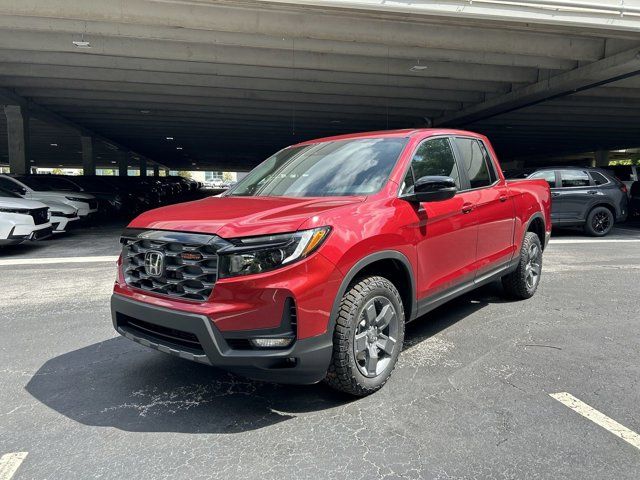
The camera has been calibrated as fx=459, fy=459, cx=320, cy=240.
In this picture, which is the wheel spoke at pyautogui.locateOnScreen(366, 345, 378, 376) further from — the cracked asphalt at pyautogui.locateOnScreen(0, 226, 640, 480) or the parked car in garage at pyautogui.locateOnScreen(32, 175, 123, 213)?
the parked car in garage at pyautogui.locateOnScreen(32, 175, 123, 213)

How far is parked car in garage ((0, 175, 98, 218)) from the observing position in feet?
41.0

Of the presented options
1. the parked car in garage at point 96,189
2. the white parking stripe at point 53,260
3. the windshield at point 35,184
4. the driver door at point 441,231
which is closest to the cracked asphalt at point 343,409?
the driver door at point 441,231

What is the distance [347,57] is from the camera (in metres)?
13.5

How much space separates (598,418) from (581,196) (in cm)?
1011

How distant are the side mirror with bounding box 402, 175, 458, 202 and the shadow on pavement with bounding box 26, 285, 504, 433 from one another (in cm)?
145

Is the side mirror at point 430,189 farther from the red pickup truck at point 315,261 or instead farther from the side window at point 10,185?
the side window at point 10,185

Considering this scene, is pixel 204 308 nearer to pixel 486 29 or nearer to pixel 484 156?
pixel 484 156

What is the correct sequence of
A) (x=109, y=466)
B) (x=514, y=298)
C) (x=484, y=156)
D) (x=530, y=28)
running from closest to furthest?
(x=109, y=466)
(x=484, y=156)
(x=514, y=298)
(x=530, y=28)

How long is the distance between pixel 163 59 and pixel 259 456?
1316 centimetres

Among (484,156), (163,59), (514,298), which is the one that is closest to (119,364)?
(484,156)

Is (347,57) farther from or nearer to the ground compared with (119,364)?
farther from the ground

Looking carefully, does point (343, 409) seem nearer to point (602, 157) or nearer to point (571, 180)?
point (571, 180)

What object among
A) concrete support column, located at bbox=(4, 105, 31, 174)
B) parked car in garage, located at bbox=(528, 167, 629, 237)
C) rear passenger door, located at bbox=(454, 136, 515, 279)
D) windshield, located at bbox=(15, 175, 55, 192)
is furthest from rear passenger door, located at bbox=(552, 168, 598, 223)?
concrete support column, located at bbox=(4, 105, 31, 174)

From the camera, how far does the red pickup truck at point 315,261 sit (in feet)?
8.81
